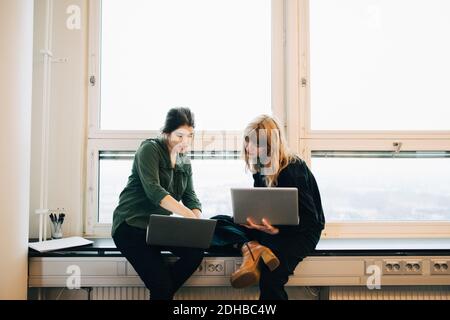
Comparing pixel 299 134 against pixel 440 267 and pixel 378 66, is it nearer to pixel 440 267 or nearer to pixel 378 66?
pixel 378 66

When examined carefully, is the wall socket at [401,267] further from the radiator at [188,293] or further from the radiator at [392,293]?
the radiator at [188,293]

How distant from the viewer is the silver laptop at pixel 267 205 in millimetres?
1516

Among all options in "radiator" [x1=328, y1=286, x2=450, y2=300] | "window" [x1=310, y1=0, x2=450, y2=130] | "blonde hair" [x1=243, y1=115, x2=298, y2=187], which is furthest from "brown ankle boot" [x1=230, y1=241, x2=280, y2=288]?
"window" [x1=310, y1=0, x2=450, y2=130]

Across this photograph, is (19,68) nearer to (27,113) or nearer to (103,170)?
(27,113)

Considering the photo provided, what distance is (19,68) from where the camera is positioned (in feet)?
5.44

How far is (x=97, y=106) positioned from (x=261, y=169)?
3.77 ft

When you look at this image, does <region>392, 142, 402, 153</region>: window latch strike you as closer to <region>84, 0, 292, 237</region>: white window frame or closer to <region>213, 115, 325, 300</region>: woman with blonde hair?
<region>84, 0, 292, 237</region>: white window frame

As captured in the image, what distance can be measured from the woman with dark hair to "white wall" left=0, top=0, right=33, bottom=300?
0.47 m

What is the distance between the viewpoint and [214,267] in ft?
5.87

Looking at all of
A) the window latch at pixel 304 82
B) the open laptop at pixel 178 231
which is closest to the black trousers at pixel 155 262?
the open laptop at pixel 178 231

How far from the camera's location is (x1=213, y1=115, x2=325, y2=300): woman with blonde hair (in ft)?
5.16

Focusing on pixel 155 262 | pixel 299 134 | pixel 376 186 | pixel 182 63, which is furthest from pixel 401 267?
pixel 182 63

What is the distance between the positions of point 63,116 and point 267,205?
1.40 meters

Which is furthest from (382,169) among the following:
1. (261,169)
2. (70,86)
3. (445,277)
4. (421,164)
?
(70,86)
